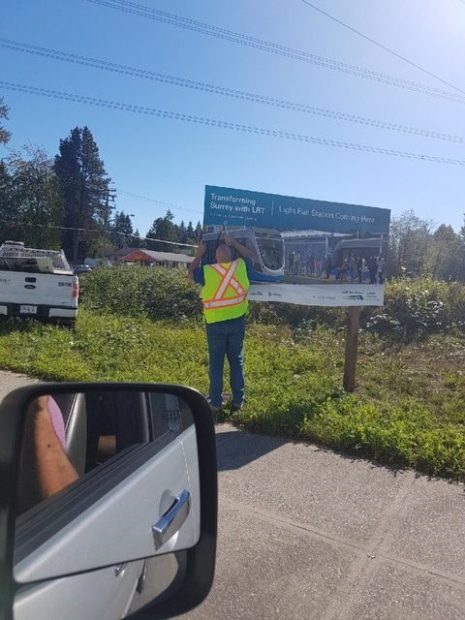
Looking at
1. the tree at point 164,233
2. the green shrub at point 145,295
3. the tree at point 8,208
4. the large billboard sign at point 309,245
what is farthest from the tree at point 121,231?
the large billboard sign at point 309,245

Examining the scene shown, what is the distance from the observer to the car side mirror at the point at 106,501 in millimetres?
1073

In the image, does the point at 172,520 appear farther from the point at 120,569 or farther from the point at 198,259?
the point at 198,259

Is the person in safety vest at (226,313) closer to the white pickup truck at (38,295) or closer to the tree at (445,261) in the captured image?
Answer: the white pickup truck at (38,295)

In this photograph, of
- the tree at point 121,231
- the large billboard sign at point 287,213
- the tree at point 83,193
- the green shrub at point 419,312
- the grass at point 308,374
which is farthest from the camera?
the tree at point 121,231

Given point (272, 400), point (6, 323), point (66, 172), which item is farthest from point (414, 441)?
point (66, 172)

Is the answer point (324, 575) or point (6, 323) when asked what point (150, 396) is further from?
point (6, 323)

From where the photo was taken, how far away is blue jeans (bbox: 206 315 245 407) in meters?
5.59

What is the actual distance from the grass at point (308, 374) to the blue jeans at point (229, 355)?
0.29 meters

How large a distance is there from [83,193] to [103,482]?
252ft

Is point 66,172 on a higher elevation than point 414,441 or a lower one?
higher

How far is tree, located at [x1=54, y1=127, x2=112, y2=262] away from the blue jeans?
218 feet

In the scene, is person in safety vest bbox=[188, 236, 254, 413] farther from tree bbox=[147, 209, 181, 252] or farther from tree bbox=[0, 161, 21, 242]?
tree bbox=[147, 209, 181, 252]

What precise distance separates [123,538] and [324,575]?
6.21 ft

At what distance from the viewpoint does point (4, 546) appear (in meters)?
0.99
